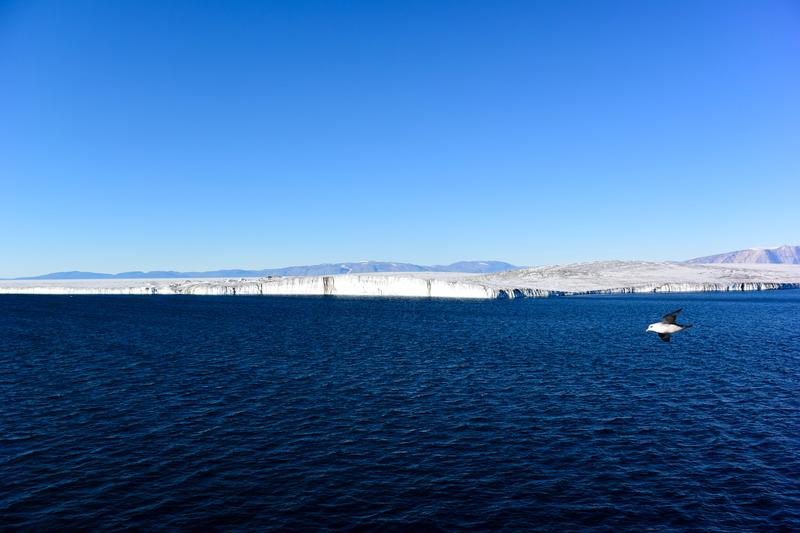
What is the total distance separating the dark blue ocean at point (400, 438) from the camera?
21.6 m

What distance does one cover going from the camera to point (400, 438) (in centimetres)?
3014

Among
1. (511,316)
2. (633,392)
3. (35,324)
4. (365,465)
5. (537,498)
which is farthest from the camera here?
(511,316)

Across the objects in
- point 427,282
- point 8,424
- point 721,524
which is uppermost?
point 427,282

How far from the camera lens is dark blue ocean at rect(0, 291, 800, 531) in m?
21.6

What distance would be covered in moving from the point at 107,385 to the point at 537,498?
121 feet

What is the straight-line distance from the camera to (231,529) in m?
20.1

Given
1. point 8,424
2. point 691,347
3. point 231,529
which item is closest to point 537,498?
point 231,529

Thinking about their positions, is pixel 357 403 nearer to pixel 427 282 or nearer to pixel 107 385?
pixel 107 385

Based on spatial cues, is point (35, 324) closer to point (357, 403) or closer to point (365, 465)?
point (357, 403)

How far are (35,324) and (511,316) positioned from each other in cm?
9168

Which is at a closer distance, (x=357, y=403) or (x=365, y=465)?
(x=365, y=465)

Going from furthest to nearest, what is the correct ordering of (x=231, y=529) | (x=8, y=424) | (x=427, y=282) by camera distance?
(x=427, y=282) < (x=8, y=424) < (x=231, y=529)

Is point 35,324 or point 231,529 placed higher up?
point 35,324

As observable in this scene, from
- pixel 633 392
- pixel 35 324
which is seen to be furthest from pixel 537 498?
pixel 35 324
